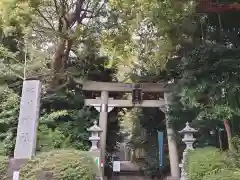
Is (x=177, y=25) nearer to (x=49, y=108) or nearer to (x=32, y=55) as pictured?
(x=32, y=55)

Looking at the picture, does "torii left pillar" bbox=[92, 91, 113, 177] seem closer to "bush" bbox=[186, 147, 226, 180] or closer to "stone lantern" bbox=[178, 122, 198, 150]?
"stone lantern" bbox=[178, 122, 198, 150]

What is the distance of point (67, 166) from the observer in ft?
20.0

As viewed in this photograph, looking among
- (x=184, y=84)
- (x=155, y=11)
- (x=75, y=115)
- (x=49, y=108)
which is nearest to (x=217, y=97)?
(x=184, y=84)

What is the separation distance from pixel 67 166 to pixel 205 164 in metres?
2.84

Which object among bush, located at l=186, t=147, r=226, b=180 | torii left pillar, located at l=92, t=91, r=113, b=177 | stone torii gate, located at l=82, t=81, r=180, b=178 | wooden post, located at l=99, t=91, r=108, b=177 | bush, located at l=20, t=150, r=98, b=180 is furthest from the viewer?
stone torii gate, located at l=82, t=81, r=180, b=178

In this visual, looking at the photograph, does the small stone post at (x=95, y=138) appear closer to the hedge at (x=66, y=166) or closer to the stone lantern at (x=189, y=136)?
the stone lantern at (x=189, y=136)

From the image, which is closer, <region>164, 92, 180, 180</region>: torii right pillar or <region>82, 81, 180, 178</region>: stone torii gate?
<region>164, 92, 180, 180</region>: torii right pillar

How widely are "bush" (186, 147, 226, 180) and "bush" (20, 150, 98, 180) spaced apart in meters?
2.08

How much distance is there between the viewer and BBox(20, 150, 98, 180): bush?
6016mm

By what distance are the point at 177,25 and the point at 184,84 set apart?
Result: 166 centimetres

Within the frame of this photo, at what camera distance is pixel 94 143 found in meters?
10.1

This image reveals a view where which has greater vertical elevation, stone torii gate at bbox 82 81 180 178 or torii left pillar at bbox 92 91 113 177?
stone torii gate at bbox 82 81 180 178

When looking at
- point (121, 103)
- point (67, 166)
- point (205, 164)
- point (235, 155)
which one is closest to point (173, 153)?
point (121, 103)

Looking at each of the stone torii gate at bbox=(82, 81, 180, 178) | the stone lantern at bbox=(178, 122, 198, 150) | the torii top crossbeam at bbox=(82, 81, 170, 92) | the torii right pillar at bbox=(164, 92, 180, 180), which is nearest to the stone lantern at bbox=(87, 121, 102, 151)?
the stone torii gate at bbox=(82, 81, 180, 178)
